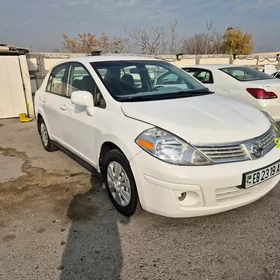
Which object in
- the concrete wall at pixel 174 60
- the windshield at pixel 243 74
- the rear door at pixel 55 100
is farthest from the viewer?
the concrete wall at pixel 174 60

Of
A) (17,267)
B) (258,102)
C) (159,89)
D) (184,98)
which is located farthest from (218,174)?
(258,102)

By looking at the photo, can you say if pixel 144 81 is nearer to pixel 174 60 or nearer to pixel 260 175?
pixel 260 175

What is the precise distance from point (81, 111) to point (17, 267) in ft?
5.75

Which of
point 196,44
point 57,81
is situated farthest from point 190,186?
point 196,44

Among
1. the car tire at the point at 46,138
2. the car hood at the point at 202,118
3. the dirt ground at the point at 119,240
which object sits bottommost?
the dirt ground at the point at 119,240

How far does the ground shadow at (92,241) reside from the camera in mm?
1997

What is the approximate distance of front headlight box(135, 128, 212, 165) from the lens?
2.13m

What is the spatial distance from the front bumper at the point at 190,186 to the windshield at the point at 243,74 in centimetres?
374

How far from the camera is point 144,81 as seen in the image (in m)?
3.35

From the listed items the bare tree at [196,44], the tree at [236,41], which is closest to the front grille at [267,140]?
the bare tree at [196,44]

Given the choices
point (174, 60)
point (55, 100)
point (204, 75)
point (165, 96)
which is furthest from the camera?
point (174, 60)

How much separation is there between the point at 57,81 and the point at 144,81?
58.5 inches

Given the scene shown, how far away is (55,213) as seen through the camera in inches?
111

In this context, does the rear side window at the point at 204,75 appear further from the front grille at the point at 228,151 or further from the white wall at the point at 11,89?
the white wall at the point at 11,89
